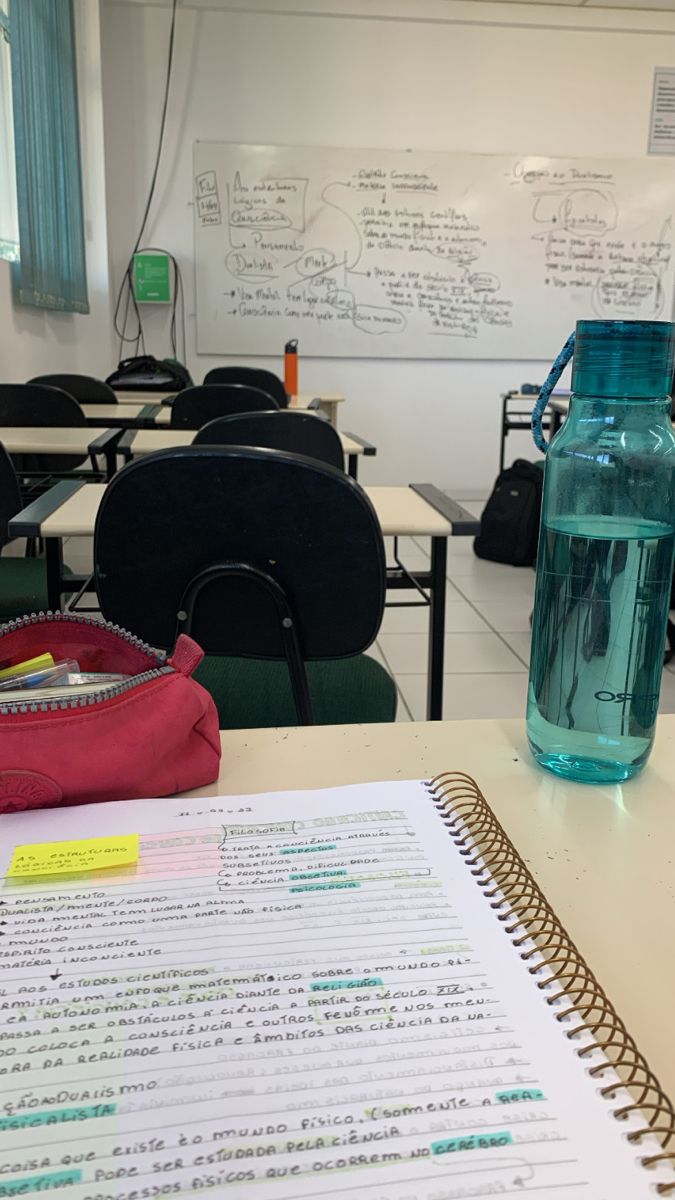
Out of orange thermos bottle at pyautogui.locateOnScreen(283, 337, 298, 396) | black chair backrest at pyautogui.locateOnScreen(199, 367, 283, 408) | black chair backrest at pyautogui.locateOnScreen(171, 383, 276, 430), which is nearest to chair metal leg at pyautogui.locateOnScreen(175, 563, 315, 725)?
black chair backrest at pyautogui.locateOnScreen(171, 383, 276, 430)

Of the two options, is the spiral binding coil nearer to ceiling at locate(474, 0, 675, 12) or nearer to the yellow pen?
the yellow pen

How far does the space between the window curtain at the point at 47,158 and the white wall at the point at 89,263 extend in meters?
0.14

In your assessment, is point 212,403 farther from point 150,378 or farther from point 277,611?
point 277,611

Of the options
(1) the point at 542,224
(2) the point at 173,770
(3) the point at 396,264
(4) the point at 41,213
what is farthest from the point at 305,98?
(2) the point at 173,770

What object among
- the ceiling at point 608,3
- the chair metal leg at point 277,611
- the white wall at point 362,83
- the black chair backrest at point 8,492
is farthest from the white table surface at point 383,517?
the ceiling at point 608,3

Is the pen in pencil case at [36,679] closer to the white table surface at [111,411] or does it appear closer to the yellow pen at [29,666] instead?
the yellow pen at [29,666]

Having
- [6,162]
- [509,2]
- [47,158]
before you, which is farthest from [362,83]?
[6,162]

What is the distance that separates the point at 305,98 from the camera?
17.6 ft

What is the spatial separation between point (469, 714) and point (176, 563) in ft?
4.84

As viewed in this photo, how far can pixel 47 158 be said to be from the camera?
4254 millimetres

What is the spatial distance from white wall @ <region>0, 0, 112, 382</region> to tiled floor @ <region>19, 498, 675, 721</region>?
4.28 ft

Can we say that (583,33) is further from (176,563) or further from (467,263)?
(176,563)

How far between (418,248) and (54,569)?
179 inches

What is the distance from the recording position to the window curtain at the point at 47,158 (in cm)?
379
